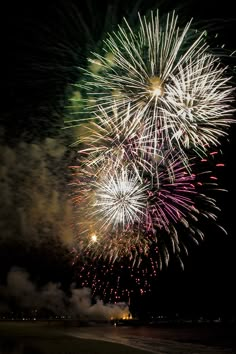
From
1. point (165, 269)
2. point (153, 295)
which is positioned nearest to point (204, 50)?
point (165, 269)

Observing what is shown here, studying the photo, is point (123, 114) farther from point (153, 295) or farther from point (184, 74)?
point (153, 295)

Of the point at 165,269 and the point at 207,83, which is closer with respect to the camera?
the point at 207,83

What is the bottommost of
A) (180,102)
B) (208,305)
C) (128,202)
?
(128,202)

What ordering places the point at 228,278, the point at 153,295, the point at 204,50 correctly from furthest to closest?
the point at 153,295 → the point at 228,278 → the point at 204,50

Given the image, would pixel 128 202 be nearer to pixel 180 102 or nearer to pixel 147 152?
pixel 147 152

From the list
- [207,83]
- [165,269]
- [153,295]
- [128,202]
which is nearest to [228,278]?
[165,269]

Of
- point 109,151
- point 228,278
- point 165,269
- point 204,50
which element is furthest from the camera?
point 165,269

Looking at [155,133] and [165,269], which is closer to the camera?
[155,133]

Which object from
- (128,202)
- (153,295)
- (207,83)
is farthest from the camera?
(153,295)

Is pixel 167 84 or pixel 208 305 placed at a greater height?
pixel 208 305
